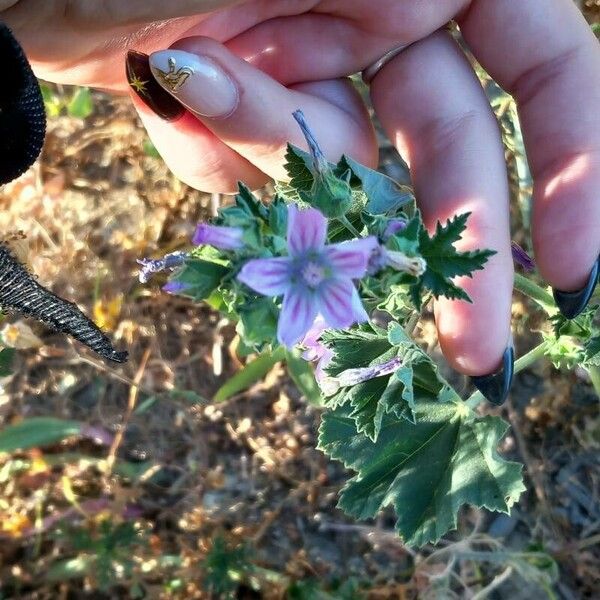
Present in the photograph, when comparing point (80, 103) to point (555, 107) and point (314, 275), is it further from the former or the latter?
point (314, 275)

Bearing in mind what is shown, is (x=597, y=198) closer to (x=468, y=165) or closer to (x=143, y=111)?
(x=468, y=165)

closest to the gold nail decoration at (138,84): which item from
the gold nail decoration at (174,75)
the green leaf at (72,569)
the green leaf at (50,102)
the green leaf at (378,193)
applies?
the gold nail decoration at (174,75)

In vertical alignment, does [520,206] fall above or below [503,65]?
below

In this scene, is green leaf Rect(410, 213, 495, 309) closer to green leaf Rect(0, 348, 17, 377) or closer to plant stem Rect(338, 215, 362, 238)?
plant stem Rect(338, 215, 362, 238)

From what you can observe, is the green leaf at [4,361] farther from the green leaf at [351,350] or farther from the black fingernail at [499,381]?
the black fingernail at [499,381]

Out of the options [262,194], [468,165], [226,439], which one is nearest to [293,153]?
[468,165]

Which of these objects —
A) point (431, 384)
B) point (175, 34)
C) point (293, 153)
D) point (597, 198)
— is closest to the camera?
point (293, 153)

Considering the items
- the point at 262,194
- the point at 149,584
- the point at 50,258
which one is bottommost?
the point at 149,584

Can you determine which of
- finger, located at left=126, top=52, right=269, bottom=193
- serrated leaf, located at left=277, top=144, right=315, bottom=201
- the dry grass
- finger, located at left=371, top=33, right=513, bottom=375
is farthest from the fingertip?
the dry grass
